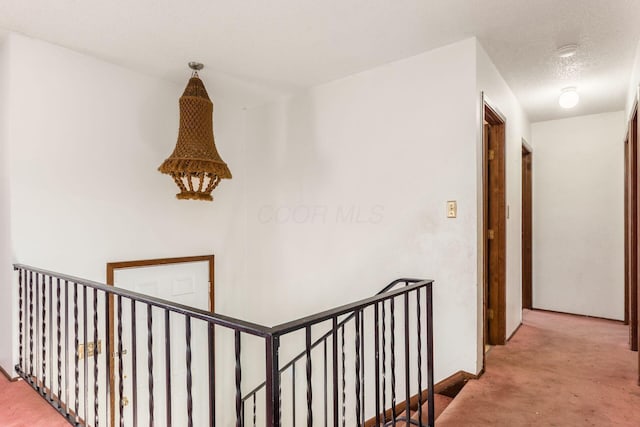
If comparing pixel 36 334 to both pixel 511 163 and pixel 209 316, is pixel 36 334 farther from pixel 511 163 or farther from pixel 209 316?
pixel 511 163

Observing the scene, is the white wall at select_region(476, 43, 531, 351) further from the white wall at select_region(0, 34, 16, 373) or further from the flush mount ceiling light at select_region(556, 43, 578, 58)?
the white wall at select_region(0, 34, 16, 373)

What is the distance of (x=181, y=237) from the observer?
3533mm

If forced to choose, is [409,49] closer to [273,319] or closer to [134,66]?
[134,66]

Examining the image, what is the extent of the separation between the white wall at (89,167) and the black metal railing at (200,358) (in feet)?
1.02

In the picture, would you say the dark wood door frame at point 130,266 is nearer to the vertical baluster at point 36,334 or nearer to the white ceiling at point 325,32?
the vertical baluster at point 36,334

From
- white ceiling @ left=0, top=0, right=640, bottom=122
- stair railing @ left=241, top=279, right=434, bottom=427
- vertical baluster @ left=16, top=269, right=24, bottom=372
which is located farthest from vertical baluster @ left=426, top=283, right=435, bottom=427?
vertical baluster @ left=16, top=269, right=24, bottom=372

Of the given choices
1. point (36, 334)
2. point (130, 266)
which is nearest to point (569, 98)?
point (130, 266)

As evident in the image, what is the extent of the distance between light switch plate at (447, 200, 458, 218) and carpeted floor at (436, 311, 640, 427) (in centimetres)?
112

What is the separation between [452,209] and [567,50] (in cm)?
138

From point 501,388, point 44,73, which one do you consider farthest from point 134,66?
point 501,388

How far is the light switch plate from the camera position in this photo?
8.64ft

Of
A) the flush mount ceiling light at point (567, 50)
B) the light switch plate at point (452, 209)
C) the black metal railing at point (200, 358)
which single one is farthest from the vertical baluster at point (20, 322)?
the flush mount ceiling light at point (567, 50)

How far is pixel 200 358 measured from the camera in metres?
3.62

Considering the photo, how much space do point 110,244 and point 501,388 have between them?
3.05 m
